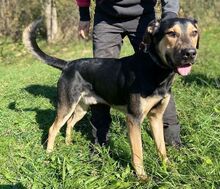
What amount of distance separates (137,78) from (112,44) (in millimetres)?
883

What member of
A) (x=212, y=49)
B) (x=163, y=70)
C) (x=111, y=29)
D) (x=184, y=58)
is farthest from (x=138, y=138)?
(x=212, y=49)

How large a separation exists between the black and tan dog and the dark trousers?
22 cm

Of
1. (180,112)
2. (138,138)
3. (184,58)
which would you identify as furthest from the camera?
(180,112)

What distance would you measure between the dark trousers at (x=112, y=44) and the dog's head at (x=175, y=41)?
0.81 meters

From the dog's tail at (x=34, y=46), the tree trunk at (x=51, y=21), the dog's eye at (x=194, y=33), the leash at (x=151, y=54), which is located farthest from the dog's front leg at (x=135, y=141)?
the tree trunk at (x=51, y=21)

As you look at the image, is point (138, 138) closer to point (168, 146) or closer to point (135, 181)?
point (135, 181)

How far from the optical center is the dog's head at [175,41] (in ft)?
11.7

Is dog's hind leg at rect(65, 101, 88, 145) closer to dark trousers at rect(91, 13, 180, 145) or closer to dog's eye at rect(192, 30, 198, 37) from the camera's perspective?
dark trousers at rect(91, 13, 180, 145)

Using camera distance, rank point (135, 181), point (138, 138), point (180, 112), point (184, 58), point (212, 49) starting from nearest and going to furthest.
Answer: point (184, 58), point (135, 181), point (138, 138), point (180, 112), point (212, 49)

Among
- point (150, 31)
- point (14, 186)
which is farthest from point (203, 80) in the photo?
point (14, 186)

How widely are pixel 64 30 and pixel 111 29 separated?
31.5 feet

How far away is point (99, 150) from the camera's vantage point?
14.1 ft

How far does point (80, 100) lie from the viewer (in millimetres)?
4887

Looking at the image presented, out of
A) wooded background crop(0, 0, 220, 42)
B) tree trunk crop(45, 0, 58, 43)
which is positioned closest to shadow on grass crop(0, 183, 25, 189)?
wooded background crop(0, 0, 220, 42)
